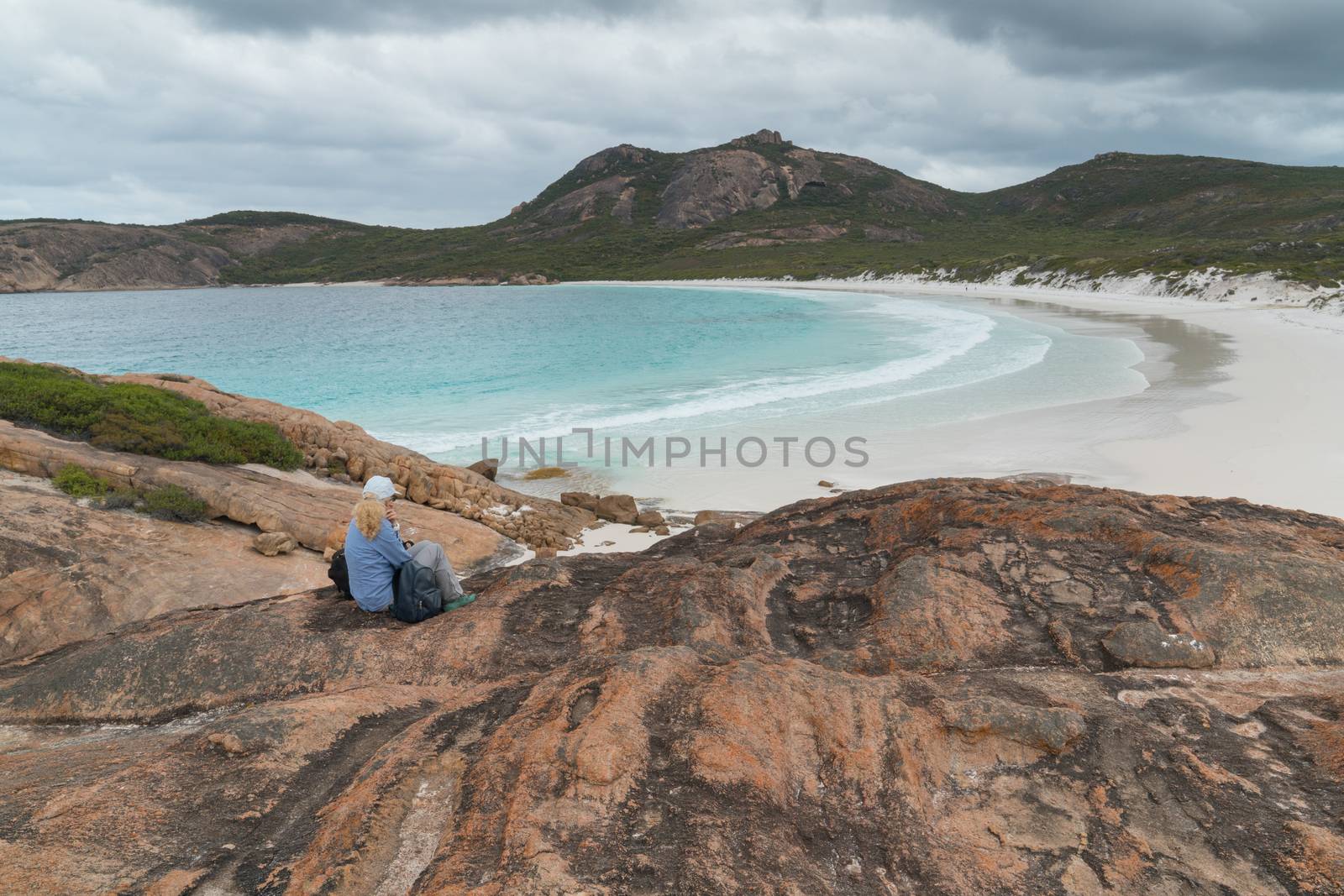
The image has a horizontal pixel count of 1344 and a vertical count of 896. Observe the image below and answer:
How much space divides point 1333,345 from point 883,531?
27900 millimetres

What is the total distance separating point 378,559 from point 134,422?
278 inches

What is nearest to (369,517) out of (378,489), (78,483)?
(378,489)

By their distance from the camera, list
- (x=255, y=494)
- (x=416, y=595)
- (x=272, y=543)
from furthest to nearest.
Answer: (x=255, y=494) → (x=272, y=543) → (x=416, y=595)

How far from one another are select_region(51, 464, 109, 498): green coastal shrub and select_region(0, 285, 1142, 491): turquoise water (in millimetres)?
8922

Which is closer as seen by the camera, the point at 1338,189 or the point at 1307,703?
the point at 1307,703

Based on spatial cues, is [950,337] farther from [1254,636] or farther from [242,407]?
[1254,636]

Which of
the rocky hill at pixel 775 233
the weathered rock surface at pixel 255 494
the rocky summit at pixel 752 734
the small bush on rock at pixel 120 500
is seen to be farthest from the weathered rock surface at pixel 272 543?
the rocky hill at pixel 775 233

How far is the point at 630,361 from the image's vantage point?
33.4 m

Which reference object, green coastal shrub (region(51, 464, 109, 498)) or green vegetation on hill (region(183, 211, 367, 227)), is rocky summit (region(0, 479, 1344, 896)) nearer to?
green coastal shrub (region(51, 464, 109, 498))

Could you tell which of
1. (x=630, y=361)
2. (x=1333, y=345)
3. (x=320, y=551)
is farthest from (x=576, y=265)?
(x=320, y=551)

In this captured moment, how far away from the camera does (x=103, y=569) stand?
23.0 ft

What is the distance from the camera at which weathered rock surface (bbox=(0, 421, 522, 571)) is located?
8711 millimetres

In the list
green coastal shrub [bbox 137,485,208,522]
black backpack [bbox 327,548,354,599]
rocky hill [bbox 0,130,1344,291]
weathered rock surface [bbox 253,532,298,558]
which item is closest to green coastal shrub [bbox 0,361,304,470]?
green coastal shrub [bbox 137,485,208,522]

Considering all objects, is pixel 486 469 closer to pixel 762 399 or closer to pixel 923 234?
pixel 762 399
